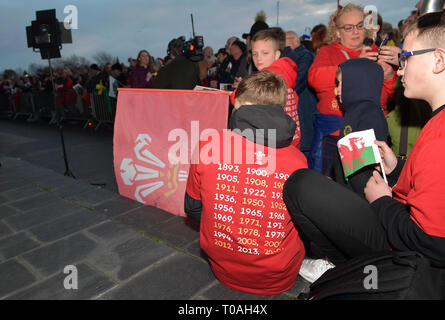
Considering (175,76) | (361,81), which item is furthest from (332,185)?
(175,76)

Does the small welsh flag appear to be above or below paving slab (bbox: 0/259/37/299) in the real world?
above

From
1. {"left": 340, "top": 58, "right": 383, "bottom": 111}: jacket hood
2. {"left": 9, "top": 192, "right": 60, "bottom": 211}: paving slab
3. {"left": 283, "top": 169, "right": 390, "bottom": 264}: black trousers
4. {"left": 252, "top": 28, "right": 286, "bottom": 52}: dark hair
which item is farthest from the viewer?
{"left": 9, "top": 192, "right": 60, "bottom": 211}: paving slab

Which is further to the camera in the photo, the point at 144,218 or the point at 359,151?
the point at 144,218

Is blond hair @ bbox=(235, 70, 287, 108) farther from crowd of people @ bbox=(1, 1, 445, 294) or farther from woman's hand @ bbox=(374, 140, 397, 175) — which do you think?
woman's hand @ bbox=(374, 140, 397, 175)

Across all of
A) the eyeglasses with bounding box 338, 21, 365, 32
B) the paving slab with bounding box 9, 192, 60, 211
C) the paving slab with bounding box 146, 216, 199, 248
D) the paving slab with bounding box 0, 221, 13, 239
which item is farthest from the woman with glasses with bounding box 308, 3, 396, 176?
the paving slab with bounding box 9, 192, 60, 211

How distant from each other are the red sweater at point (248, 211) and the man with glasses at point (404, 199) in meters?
0.14

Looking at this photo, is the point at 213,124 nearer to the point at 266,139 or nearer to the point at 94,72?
the point at 266,139

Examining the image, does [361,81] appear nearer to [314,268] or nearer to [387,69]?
[387,69]

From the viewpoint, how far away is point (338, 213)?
157 centimetres

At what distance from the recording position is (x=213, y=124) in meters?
3.27

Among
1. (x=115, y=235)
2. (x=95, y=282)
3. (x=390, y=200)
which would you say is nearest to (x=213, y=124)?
(x=115, y=235)

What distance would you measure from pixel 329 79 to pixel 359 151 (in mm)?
1338

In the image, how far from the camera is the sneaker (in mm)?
2305
